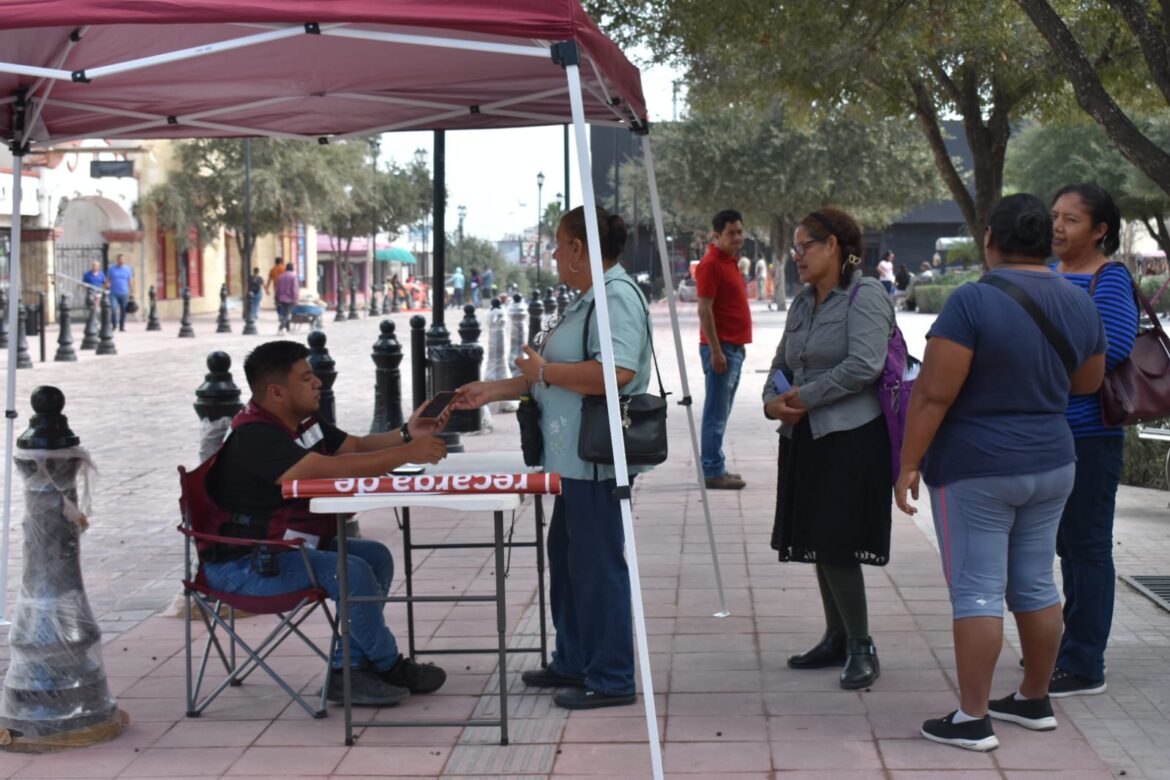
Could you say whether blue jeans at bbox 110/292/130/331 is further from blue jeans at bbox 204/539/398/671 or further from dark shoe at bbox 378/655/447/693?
blue jeans at bbox 204/539/398/671

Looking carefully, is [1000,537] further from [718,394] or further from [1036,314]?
[718,394]

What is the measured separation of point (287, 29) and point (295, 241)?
5530 centimetres

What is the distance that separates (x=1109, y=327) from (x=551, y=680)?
2.41 m

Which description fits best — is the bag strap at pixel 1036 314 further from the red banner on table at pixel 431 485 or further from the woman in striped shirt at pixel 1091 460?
the red banner on table at pixel 431 485

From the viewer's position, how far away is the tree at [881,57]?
12070mm

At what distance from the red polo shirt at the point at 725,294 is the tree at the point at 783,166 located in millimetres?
28785

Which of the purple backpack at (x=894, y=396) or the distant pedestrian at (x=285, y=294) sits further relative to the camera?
the distant pedestrian at (x=285, y=294)

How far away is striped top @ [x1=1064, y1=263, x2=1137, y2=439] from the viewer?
16.2ft

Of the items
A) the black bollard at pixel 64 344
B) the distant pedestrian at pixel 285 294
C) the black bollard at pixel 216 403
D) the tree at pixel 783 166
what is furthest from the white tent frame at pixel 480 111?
the tree at pixel 783 166

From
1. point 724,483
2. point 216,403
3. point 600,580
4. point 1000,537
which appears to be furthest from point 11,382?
point 724,483

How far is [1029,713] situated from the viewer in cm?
480

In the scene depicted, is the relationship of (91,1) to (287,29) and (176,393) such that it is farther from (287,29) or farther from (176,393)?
(176,393)

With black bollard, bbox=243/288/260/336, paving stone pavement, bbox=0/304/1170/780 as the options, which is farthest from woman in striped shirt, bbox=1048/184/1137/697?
black bollard, bbox=243/288/260/336

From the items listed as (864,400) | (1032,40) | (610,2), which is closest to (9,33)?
(864,400)
